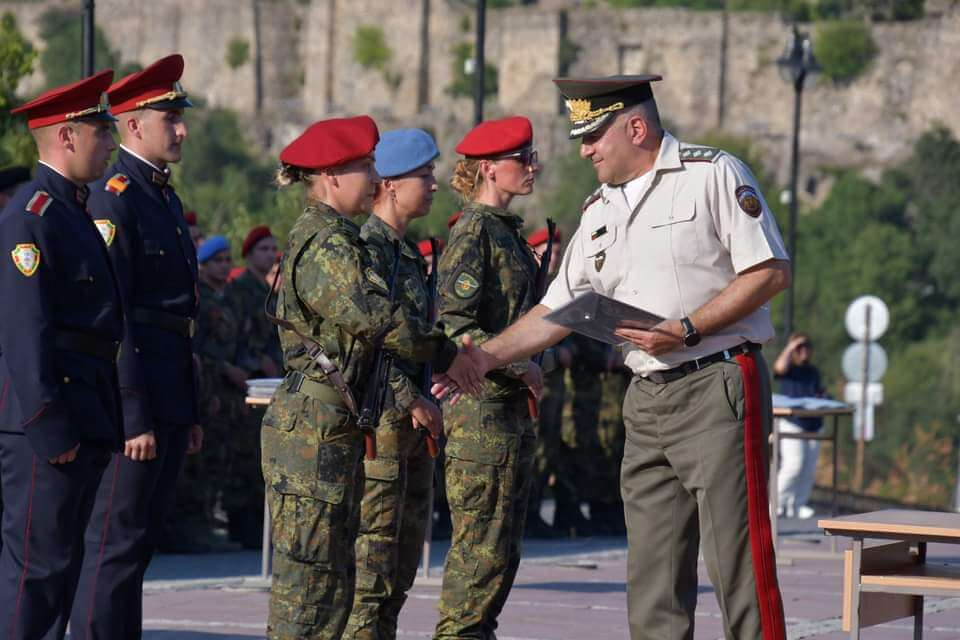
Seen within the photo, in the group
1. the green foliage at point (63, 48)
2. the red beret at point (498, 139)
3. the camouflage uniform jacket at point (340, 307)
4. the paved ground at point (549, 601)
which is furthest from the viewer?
the green foliage at point (63, 48)

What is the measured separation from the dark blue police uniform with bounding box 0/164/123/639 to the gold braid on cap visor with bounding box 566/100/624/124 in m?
1.64

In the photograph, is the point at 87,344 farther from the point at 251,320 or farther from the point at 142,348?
the point at 251,320

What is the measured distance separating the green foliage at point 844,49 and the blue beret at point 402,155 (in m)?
93.5

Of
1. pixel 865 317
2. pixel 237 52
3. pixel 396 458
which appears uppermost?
pixel 396 458

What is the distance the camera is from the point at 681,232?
7.13m

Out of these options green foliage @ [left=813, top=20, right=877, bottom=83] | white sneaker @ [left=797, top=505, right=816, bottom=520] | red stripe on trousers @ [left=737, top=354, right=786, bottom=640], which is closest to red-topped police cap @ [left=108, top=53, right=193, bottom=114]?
red stripe on trousers @ [left=737, top=354, right=786, bottom=640]

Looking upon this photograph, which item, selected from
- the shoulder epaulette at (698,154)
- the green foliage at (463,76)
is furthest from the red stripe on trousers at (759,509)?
the green foliage at (463,76)

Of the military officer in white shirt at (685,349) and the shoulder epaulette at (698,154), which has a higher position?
the shoulder epaulette at (698,154)

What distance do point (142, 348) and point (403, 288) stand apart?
96cm

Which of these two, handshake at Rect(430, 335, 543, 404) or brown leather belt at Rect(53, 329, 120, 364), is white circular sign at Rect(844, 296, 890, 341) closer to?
handshake at Rect(430, 335, 543, 404)

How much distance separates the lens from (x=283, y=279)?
7.36 metres

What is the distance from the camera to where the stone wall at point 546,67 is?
326 feet

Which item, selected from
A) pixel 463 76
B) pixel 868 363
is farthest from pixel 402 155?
pixel 463 76

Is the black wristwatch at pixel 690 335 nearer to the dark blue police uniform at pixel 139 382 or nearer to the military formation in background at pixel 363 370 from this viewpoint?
the military formation in background at pixel 363 370
